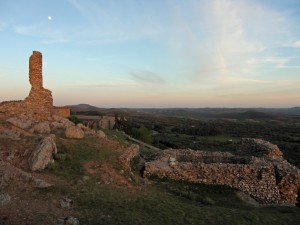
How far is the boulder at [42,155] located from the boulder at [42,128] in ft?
12.2

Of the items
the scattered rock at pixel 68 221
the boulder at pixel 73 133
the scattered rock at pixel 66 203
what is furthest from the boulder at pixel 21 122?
the scattered rock at pixel 68 221

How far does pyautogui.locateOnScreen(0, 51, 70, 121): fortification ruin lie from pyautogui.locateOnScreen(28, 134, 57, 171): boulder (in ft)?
20.0

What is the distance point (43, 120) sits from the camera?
2041 centimetres

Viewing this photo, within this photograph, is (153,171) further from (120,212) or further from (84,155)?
(120,212)

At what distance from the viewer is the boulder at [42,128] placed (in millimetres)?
18444

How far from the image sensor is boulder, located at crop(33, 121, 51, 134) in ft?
60.5

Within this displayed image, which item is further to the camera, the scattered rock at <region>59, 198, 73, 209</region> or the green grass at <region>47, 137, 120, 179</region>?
the green grass at <region>47, 137, 120, 179</region>

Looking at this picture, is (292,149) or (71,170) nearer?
(71,170)

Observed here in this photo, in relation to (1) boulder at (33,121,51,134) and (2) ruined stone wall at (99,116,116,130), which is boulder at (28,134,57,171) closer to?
(1) boulder at (33,121,51,134)

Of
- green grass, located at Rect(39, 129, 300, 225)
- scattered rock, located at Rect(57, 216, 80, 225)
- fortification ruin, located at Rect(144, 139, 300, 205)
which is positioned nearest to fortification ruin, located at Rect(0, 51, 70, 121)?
green grass, located at Rect(39, 129, 300, 225)

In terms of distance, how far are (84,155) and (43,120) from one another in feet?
19.4

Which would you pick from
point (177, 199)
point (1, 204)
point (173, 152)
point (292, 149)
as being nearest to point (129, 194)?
point (177, 199)

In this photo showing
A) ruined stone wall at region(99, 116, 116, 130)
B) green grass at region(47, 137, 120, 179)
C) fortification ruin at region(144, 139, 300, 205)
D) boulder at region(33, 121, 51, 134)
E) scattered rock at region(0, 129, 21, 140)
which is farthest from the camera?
ruined stone wall at region(99, 116, 116, 130)

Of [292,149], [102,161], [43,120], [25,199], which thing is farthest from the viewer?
[292,149]
